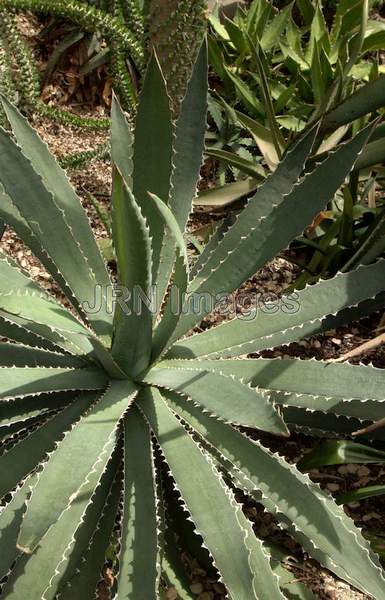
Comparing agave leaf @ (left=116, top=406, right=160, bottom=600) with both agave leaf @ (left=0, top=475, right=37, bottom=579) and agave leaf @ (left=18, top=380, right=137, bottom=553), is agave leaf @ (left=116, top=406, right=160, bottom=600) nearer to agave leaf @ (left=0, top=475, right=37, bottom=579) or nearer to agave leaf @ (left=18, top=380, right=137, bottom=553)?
agave leaf @ (left=18, top=380, right=137, bottom=553)

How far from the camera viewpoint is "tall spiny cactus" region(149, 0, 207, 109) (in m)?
2.12

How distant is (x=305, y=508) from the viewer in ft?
4.00

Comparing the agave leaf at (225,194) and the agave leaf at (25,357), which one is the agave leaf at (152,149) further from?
the agave leaf at (225,194)

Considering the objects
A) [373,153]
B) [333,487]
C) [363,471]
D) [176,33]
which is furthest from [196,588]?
[176,33]

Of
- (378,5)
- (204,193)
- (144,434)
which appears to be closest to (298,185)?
(144,434)

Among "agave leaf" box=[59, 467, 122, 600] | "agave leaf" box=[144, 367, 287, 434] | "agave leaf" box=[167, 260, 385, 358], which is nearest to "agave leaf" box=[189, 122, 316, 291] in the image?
"agave leaf" box=[167, 260, 385, 358]

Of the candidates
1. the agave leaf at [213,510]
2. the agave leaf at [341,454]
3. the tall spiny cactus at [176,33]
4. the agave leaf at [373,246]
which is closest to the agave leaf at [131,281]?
the agave leaf at [213,510]

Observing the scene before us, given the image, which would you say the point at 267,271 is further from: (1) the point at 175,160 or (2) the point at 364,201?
(1) the point at 175,160

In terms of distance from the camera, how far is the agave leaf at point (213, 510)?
114 centimetres

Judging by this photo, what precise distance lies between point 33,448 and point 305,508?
1.68 feet

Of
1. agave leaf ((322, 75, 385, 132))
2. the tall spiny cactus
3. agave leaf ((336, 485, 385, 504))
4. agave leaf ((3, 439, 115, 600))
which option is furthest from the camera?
the tall spiny cactus

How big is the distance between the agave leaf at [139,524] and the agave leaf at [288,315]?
0.67 feet

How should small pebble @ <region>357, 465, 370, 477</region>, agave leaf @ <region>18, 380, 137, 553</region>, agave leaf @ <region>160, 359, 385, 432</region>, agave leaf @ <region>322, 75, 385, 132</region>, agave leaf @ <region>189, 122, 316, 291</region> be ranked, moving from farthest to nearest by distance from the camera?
small pebble @ <region>357, 465, 370, 477</region> → agave leaf @ <region>322, 75, 385, 132</region> → agave leaf @ <region>189, 122, 316, 291</region> → agave leaf @ <region>160, 359, 385, 432</region> → agave leaf @ <region>18, 380, 137, 553</region>

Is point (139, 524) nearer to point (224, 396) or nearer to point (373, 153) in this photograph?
point (224, 396)
